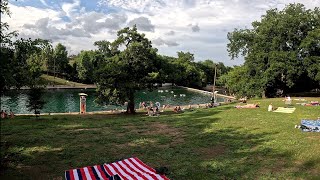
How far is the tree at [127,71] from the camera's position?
3528 centimetres

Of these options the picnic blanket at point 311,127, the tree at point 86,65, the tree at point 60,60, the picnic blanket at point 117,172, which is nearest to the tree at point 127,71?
the picnic blanket at point 311,127

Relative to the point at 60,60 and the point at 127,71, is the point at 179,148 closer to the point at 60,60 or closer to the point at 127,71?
the point at 127,71

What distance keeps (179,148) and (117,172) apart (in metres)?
5.21

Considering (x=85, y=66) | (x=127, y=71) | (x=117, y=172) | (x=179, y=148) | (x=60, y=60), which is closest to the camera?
(x=117, y=172)

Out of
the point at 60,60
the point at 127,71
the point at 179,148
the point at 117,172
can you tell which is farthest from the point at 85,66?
the point at 117,172

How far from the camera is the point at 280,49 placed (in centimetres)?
5256

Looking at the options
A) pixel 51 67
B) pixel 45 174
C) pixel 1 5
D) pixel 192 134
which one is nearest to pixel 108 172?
pixel 45 174

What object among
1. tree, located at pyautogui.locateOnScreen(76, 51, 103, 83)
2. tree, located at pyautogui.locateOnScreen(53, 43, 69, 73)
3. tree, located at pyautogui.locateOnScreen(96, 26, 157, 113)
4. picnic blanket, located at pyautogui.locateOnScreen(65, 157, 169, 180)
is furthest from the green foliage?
picnic blanket, located at pyautogui.locateOnScreen(65, 157, 169, 180)

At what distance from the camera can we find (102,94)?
3603 centimetres

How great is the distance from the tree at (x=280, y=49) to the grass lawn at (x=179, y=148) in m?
27.7

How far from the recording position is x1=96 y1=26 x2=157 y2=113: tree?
116ft

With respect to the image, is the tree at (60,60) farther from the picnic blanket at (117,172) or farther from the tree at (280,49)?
the picnic blanket at (117,172)

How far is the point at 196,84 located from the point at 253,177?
113m

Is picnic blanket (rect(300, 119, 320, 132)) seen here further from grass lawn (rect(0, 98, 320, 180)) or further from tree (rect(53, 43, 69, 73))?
tree (rect(53, 43, 69, 73))
